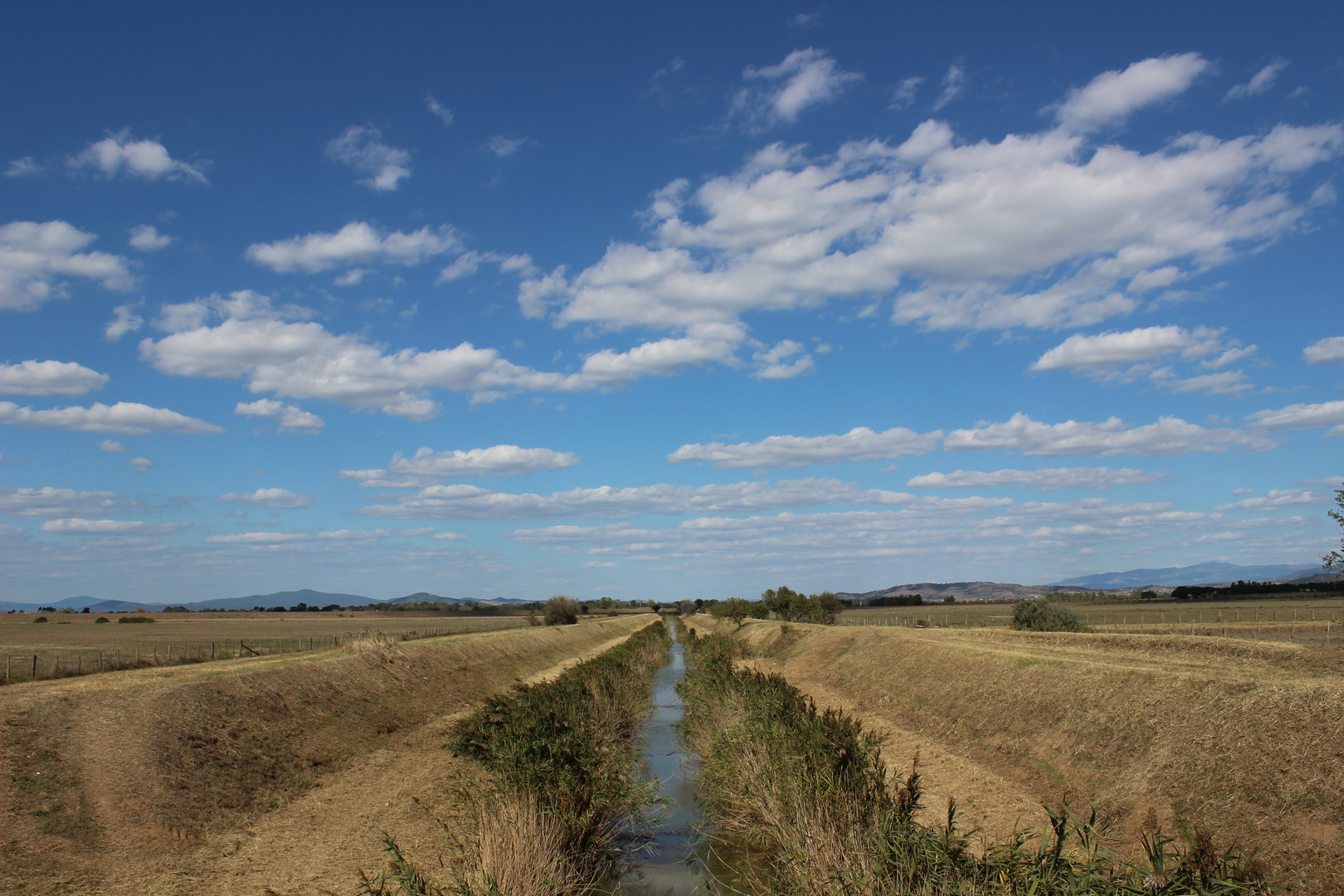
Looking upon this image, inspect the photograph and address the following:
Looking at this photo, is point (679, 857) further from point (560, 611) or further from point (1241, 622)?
point (560, 611)

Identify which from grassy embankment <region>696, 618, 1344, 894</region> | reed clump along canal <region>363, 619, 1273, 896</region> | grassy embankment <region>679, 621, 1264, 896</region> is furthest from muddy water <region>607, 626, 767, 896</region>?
grassy embankment <region>696, 618, 1344, 894</region>

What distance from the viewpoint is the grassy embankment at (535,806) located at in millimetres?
10422

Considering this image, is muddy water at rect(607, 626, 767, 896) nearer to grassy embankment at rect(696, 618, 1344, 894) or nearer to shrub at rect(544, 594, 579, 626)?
grassy embankment at rect(696, 618, 1344, 894)

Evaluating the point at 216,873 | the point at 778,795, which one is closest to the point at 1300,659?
the point at 778,795

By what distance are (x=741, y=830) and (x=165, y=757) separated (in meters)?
12.3

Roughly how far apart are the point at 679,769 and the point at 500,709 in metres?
7.45

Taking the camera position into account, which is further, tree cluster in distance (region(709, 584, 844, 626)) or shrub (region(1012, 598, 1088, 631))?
tree cluster in distance (region(709, 584, 844, 626))

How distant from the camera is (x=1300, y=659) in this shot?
79.5 feet

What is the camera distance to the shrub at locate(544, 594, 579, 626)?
110 m

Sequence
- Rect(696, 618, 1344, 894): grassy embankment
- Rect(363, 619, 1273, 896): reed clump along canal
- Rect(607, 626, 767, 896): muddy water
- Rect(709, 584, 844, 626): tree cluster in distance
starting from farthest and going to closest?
Rect(709, 584, 844, 626): tree cluster in distance, Rect(607, 626, 767, 896): muddy water, Rect(696, 618, 1344, 894): grassy embankment, Rect(363, 619, 1273, 896): reed clump along canal

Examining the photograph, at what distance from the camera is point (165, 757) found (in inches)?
643

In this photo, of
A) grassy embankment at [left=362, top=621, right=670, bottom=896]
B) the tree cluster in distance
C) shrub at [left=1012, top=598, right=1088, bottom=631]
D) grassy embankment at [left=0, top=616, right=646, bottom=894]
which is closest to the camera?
grassy embankment at [left=362, top=621, right=670, bottom=896]

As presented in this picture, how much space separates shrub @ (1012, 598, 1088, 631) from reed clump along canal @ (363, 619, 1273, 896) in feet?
129

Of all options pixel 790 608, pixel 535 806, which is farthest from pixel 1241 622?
pixel 535 806
